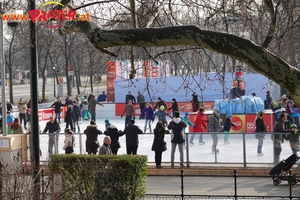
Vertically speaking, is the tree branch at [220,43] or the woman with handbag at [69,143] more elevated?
the tree branch at [220,43]

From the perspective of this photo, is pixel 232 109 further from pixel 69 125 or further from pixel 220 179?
pixel 220 179

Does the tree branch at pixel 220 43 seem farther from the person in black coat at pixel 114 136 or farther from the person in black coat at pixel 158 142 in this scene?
the person in black coat at pixel 114 136

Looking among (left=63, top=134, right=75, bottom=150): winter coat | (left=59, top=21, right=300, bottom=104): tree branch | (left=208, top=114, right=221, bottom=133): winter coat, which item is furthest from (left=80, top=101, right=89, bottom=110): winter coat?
(left=59, top=21, right=300, bottom=104): tree branch

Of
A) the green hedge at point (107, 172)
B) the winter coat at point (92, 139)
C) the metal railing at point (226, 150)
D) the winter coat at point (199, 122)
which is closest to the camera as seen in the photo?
the green hedge at point (107, 172)

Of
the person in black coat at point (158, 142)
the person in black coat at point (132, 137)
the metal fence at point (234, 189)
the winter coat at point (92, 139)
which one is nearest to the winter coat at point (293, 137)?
the metal fence at point (234, 189)

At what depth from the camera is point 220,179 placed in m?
18.1

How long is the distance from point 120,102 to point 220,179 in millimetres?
26856

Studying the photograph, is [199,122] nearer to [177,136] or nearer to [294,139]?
[177,136]

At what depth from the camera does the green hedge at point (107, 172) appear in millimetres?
12461

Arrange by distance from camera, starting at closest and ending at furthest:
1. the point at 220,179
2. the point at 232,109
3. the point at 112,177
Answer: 1. the point at 112,177
2. the point at 220,179
3. the point at 232,109

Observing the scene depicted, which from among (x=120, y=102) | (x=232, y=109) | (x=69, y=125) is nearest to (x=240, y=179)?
(x=232, y=109)

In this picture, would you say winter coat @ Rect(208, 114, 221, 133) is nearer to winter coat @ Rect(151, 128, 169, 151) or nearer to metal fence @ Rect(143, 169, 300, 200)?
winter coat @ Rect(151, 128, 169, 151)

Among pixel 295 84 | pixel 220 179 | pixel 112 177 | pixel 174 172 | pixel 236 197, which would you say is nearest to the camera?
pixel 295 84

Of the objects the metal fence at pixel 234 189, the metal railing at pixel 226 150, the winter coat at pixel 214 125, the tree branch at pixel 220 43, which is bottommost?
the metal fence at pixel 234 189
